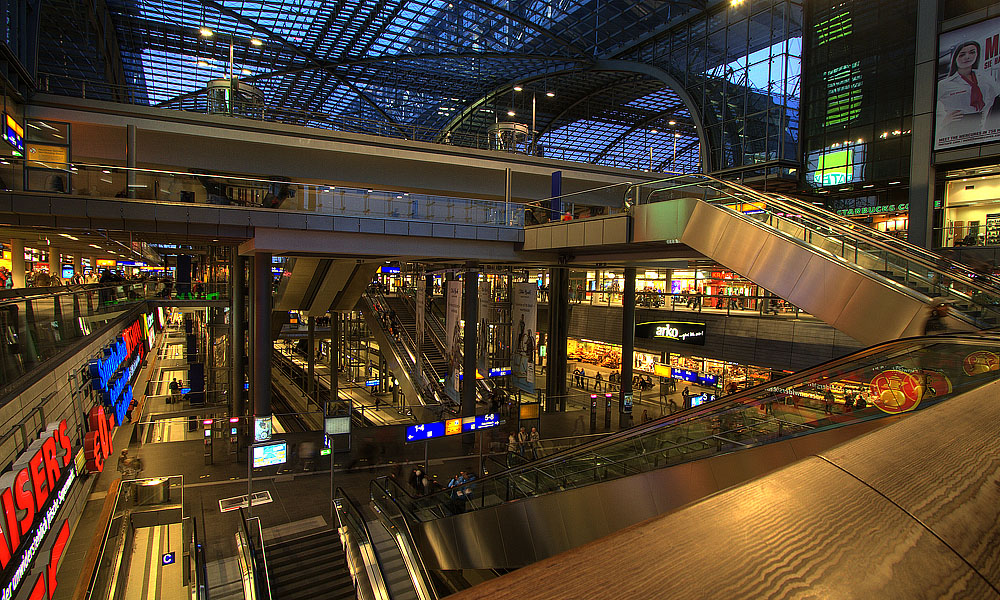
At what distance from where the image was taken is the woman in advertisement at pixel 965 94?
51.1 feet

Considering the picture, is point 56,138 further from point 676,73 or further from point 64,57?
point 676,73

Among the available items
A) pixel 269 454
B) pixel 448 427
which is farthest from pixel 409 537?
pixel 448 427

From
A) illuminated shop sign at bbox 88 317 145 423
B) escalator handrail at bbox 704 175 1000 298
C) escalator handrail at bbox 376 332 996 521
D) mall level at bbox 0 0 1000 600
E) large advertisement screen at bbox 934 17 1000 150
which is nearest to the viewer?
mall level at bbox 0 0 1000 600

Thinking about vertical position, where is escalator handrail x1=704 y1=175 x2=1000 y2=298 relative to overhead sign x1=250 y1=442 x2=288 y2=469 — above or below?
above

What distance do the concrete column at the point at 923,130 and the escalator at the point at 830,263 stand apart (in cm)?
1115

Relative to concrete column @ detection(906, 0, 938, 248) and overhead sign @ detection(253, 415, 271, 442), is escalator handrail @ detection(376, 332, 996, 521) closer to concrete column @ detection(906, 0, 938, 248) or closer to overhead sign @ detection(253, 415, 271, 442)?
overhead sign @ detection(253, 415, 271, 442)

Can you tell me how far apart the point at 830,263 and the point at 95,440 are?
13735 millimetres

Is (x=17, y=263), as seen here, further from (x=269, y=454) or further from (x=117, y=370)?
(x=269, y=454)

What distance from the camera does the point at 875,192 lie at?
20.2 m

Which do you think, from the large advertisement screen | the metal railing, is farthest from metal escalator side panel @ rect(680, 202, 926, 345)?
the large advertisement screen

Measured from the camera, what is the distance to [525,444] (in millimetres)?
15906

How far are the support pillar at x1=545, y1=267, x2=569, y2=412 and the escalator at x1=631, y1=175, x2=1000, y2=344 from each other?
12421mm

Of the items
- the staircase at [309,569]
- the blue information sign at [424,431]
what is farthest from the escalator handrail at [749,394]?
the blue information sign at [424,431]

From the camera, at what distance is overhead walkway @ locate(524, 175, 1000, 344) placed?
6.59m
